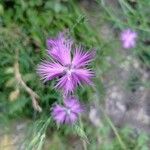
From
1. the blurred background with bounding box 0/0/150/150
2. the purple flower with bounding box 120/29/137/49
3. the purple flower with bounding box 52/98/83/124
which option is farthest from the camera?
the purple flower with bounding box 120/29/137/49

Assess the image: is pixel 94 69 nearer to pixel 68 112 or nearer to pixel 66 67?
pixel 68 112

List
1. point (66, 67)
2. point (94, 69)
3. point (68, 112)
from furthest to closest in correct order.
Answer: point (94, 69) < point (68, 112) < point (66, 67)

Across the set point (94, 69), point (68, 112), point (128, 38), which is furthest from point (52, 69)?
point (128, 38)

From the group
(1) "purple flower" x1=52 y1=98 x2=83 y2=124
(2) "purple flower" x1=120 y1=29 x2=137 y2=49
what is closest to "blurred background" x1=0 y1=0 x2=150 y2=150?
(2) "purple flower" x1=120 y1=29 x2=137 y2=49

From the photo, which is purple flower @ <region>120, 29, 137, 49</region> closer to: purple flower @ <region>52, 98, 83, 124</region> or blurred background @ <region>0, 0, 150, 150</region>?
blurred background @ <region>0, 0, 150, 150</region>

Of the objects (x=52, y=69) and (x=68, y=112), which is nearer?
(x=52, y=69)

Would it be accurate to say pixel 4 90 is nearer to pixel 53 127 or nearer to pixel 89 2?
pixel 53 127
